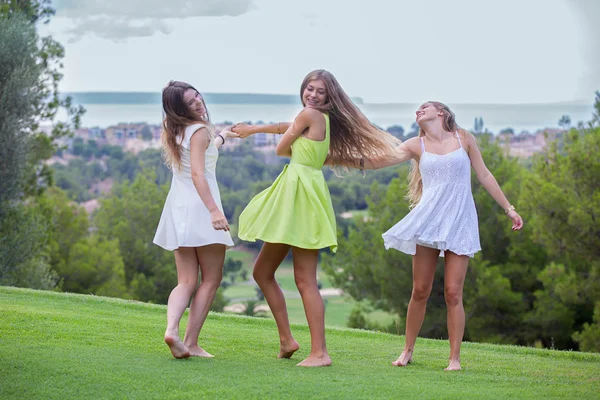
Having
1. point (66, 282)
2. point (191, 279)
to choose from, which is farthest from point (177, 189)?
point (66, 282)

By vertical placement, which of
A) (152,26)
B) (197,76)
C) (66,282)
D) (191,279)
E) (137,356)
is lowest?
(66,282)

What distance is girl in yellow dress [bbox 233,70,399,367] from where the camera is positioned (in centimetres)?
537

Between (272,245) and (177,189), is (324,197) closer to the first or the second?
(272,245)

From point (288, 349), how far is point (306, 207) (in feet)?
3.33

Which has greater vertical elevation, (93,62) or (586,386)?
(93,62)

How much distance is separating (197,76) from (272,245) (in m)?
56.3

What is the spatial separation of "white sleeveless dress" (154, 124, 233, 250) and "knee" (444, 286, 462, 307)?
1494mm

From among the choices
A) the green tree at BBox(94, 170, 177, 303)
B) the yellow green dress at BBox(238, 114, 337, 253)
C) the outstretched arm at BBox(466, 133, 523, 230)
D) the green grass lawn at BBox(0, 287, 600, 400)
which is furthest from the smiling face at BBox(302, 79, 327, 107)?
the green tree at BBox(94, 170, 177, 303)

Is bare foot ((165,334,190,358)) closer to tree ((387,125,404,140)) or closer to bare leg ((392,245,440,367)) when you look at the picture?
bare leg ((392,245,440,367))

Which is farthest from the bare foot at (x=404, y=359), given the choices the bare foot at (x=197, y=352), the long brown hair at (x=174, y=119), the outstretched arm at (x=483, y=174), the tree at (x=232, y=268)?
the tree at (x=232, y=268)

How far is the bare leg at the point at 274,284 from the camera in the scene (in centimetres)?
553

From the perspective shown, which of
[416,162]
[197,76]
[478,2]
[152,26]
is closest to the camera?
[416,162]

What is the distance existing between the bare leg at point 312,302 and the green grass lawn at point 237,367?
14 cm

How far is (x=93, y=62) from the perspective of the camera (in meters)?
61.4
